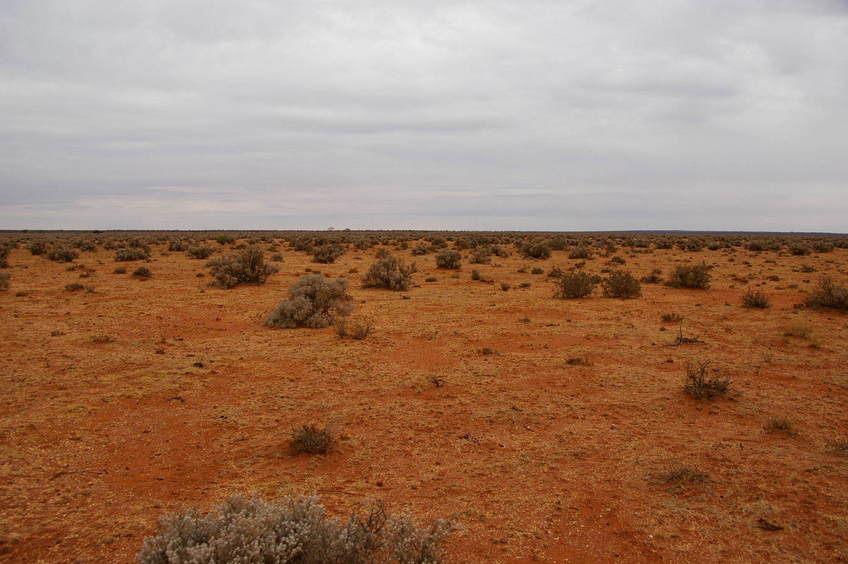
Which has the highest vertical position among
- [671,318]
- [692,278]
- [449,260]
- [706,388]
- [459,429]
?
[449,260]

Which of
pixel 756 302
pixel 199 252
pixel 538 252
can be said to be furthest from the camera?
pixel 538 252

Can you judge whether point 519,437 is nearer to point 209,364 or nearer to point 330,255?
point 209,364

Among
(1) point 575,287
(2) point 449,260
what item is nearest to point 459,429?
(1) point 575,287

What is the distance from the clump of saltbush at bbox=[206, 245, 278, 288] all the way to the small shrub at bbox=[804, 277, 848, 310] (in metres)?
18.3

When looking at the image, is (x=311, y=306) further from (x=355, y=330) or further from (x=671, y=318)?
(x=671, y=318)

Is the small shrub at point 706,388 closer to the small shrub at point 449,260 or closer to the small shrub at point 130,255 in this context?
the small shrub at point 449,260

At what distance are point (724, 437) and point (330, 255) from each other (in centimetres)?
2437

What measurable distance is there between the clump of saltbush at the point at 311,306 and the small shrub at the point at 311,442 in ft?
21.7

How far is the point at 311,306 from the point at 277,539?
9854 mm

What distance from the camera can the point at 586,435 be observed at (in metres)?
6.05

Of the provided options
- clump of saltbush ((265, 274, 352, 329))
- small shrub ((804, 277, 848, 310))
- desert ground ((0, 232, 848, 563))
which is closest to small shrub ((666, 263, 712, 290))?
small shrub ((804, 277, 848, 310))

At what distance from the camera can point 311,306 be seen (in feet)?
41.1

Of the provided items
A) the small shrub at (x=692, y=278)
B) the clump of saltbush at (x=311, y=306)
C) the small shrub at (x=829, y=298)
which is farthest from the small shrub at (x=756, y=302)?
the clump of saltbush at (x=311, y=306)

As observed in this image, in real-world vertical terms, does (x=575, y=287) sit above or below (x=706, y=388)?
above
